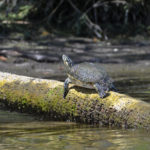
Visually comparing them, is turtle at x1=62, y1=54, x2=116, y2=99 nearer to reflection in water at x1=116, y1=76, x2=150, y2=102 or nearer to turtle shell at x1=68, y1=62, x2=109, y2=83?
turtle shell at x1=68, y1=62, x2=109, y2=83

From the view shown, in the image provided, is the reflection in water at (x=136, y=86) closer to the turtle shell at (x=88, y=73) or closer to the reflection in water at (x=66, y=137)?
the turtle shell at (x=88, y=73)

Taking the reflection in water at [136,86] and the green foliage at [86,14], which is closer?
the reflection in water at [136,86]

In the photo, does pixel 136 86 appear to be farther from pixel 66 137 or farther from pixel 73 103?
pixel 66 137

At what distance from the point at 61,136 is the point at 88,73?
0.99 m

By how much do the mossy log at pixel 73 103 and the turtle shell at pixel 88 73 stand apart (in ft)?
0.50

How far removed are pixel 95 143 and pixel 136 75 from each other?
21.7 feet

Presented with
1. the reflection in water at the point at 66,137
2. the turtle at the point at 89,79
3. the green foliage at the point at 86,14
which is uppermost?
the green foliage at the point at 86,14

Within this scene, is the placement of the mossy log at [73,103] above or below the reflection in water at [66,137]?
above

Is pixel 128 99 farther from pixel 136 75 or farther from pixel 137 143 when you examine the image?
pixel 136 75

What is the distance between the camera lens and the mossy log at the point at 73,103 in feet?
16.0

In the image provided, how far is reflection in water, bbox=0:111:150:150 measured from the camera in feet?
14.1

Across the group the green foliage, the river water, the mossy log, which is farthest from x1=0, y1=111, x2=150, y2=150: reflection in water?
the green foliage

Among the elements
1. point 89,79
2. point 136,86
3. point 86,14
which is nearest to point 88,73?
point 89,79

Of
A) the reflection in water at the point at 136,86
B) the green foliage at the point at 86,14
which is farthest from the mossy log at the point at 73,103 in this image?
the green foliage at the point at 86,14
